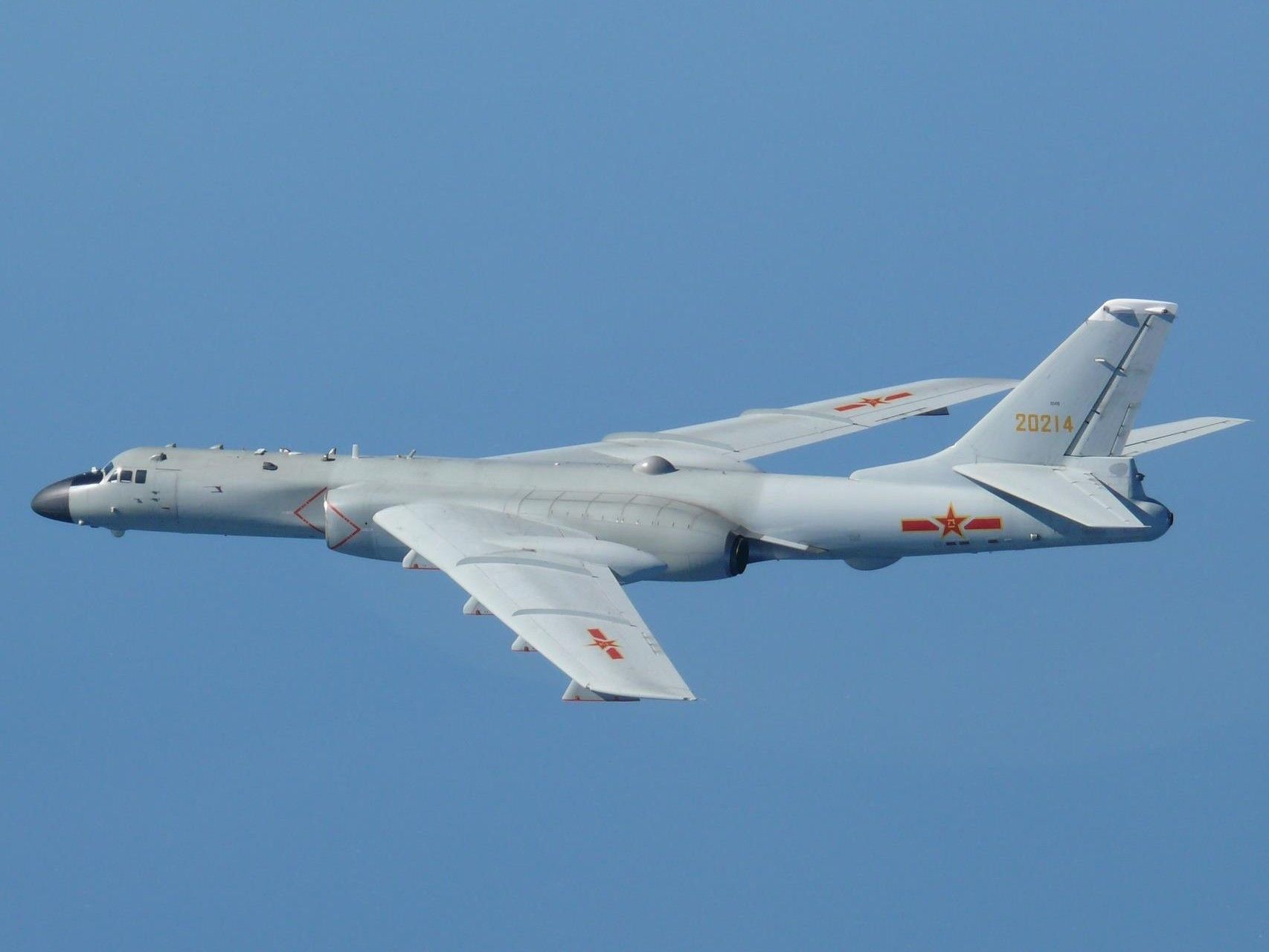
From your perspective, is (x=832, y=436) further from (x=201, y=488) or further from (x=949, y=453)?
(x=201, y=488)

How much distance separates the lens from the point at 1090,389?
47875 mm

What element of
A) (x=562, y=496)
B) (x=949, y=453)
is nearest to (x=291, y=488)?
(x=562, y=496)

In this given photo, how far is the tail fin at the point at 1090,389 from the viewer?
157 ft

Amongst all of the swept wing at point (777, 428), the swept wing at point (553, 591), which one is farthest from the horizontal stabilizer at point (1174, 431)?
the swept wing at point (553, 591)

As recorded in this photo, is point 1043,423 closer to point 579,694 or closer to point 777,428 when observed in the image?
point 777,428

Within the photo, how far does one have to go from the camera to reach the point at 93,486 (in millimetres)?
52656

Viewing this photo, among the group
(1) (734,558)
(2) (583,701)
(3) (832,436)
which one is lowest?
(2) (583,701)

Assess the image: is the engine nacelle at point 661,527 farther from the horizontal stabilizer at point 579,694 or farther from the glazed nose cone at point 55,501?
the glazed nose cone at point 55,501

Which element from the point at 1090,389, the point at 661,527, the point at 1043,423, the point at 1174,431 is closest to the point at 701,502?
the point at 661,527

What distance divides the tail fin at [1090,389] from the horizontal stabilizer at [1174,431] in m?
1.53

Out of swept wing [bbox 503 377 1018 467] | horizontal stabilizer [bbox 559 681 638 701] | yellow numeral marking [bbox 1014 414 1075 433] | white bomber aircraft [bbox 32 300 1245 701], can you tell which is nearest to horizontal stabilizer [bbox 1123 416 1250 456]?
white bomber aircraft [bbox 32 300 1245 701]

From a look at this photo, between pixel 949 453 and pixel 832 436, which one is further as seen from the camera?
pixel 832 436

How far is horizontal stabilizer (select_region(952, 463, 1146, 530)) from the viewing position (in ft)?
154

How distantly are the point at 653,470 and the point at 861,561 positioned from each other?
4.52m
